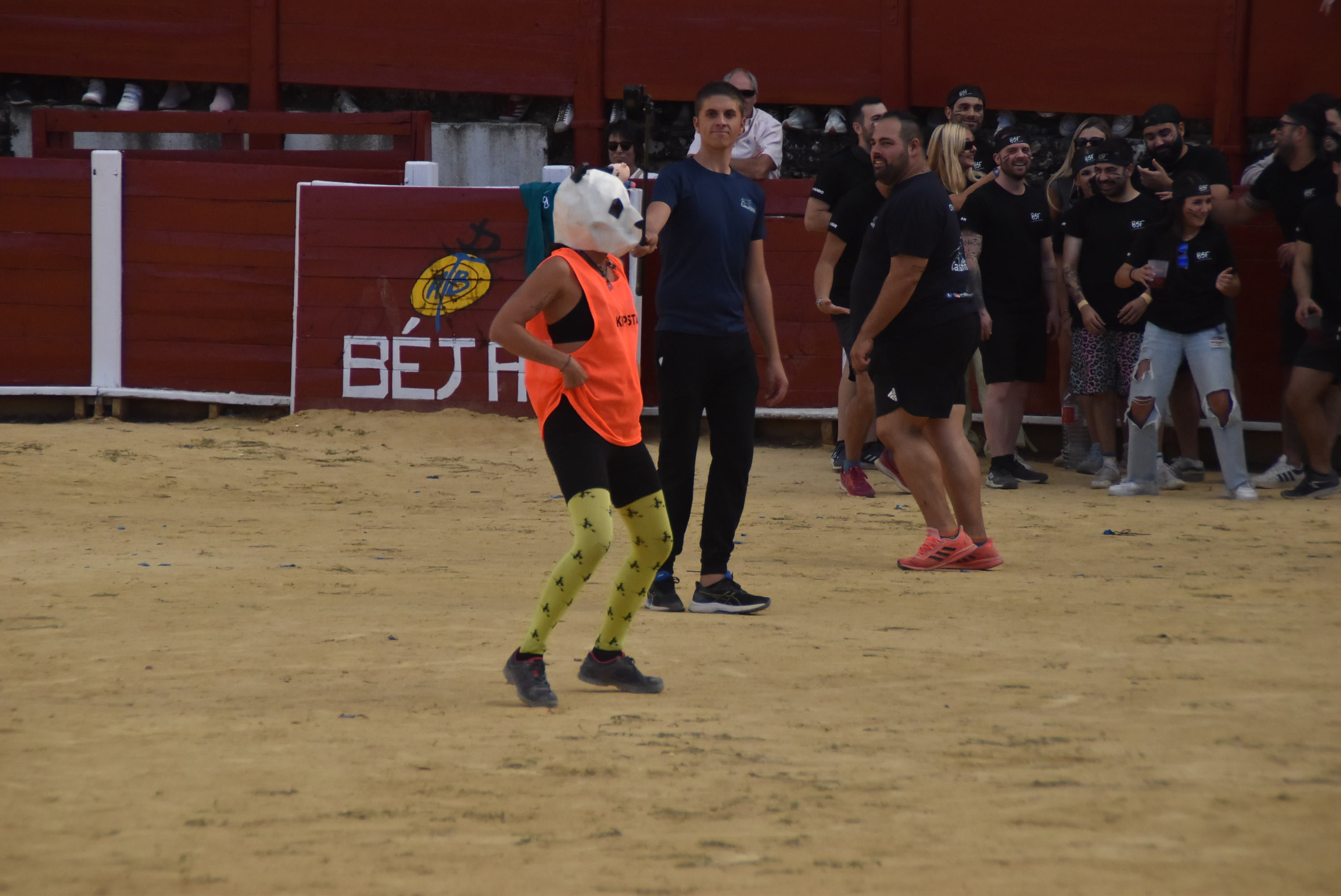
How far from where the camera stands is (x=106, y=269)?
10.7m

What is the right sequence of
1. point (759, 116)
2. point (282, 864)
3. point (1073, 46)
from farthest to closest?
point (1073, 46), point (759, 116), point (282, 864)

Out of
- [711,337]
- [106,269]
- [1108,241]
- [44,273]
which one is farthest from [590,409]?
[44,273]

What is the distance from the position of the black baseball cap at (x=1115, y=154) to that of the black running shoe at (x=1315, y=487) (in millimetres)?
1997

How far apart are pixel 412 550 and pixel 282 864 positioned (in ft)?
12.0

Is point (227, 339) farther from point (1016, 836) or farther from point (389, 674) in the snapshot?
point (1016, 836)

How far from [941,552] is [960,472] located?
1.09 feet

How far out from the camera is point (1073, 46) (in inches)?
480

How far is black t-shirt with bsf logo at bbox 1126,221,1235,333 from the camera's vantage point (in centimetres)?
789

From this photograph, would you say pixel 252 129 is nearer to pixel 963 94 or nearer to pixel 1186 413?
pixel 963 94

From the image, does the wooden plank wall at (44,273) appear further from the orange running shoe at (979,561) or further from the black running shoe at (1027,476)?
the orange running shoe at (979,561)

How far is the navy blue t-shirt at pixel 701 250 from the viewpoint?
5035 mm

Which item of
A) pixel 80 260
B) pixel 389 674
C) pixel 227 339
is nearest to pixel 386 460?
pixel 227 339

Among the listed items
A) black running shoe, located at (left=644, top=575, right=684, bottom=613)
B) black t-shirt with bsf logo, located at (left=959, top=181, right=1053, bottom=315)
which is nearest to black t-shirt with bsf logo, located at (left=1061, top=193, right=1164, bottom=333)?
black t-shirt with bsf logo, located at (left=959, top=181, right=1053, bottom=315)

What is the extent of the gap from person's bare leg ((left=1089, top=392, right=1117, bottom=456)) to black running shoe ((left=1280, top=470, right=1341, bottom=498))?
1.01 m
